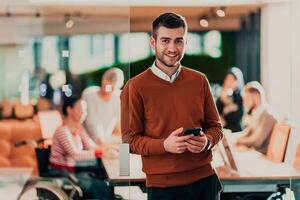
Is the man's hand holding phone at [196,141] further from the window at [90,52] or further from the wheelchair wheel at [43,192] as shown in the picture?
the wheelchair wheel at [43,192]

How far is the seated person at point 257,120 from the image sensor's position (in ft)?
13.7

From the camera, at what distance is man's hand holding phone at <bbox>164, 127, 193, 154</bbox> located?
346 centimetres

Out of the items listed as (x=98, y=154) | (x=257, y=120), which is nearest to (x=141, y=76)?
(x=98, y=154)

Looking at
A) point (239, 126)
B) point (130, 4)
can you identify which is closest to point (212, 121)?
point (239, 126)

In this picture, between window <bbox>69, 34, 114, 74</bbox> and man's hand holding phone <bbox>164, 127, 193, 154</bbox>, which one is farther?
window <bbox>69, 34, 114, 74</bbox>

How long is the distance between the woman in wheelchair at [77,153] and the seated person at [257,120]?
0.94 meters

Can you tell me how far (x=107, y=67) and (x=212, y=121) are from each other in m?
0.83

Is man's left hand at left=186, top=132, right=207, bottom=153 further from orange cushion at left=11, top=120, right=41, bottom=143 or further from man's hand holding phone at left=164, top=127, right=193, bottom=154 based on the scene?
orange cushion at left=11, top=120, right=41, bottom=143

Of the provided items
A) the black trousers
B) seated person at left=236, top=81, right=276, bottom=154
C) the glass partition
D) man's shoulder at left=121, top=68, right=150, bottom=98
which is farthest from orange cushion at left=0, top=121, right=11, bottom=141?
seated person at left=236, top=81, right=276, bottom=154

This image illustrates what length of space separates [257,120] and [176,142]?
0.99 meters

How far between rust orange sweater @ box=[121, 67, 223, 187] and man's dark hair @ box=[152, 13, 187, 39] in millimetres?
271

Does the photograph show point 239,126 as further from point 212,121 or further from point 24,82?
point 24,82

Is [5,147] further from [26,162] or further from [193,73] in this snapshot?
[193,73]

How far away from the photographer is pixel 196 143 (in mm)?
3498
